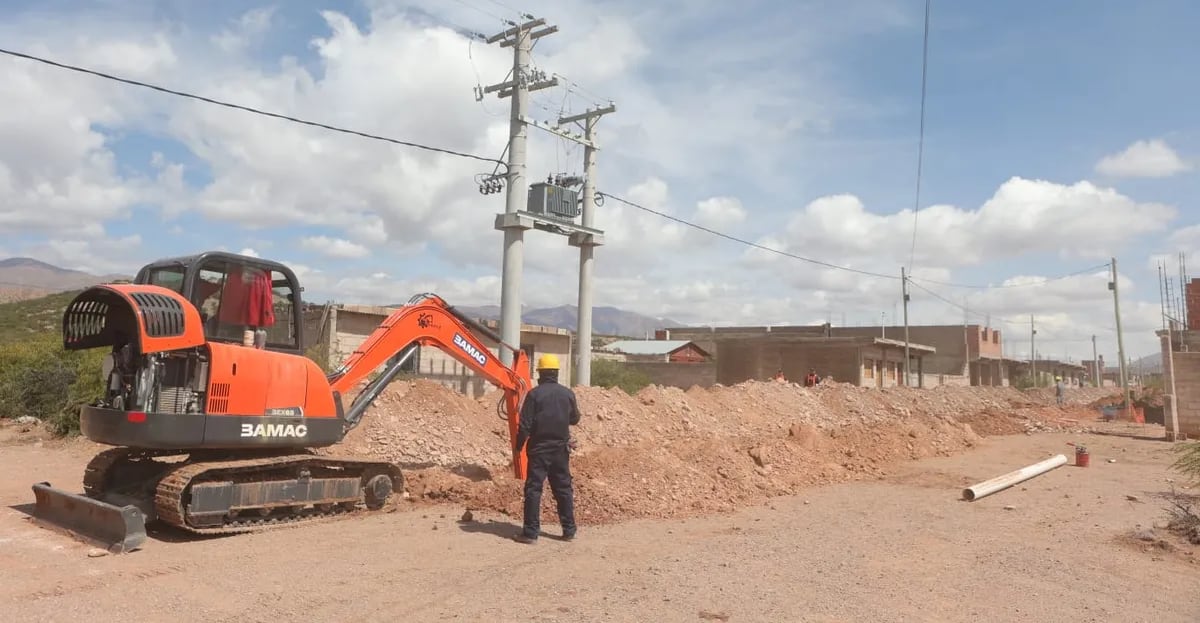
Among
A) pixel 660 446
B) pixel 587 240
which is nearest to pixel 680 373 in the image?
pixel 587 240

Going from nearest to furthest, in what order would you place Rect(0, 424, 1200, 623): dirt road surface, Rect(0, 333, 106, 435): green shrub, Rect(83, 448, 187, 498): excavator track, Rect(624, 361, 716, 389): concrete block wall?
Rect(0, 424, 1200, 623): dirt road surface
Rect(83, 448, 187, 498): excavator track
Rect(0, 333, 106, 435): green shrub
Rect(624, 361, 716, 389): concrete block wall

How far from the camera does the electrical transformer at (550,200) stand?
77.4ft

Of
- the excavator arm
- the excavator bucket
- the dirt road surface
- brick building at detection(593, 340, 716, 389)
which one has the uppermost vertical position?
brick building at detection(593, 340, 716, 389)

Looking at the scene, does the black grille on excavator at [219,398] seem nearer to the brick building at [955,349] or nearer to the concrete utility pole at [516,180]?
the concrete utility pole at [516,180]

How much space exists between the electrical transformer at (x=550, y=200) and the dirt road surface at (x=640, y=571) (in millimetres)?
15227

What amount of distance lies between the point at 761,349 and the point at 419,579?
1322 inches

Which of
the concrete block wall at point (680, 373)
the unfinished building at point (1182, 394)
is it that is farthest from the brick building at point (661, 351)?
the unfinished building at point (1182, 394)

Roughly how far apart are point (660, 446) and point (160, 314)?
28.6ft

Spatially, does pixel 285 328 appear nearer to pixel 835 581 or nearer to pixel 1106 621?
pixel 835 581

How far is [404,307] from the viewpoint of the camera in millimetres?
9055

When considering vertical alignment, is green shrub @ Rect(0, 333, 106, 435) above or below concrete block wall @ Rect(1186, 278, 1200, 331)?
below

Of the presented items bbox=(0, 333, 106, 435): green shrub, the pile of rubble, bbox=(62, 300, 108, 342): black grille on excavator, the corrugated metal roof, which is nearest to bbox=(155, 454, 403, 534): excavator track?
the pile of rubble

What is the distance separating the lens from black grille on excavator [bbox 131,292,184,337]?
674 cm

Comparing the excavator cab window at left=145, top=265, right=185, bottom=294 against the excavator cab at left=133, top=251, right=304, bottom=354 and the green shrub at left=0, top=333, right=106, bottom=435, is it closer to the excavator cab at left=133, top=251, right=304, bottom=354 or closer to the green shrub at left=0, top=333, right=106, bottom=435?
the excavator cab at left=133, top=251, right=304, bottom=354
